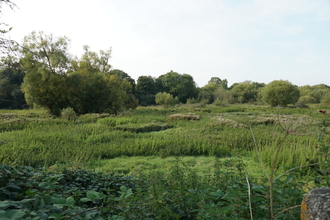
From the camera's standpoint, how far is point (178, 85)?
146ft

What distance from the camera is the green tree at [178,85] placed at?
44.7m

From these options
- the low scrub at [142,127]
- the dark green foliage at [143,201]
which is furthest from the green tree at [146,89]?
the dark green foliage at [143,201]

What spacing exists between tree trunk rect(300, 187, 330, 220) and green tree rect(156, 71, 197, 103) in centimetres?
4270

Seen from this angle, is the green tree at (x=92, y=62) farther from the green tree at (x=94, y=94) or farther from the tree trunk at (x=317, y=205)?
the tree trunk at (x=317, y=205)

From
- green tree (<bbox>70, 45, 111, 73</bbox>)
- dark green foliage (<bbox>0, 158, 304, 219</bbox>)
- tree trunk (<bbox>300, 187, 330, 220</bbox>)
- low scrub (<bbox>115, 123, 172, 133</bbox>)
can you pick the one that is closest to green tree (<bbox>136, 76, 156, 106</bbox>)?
green tree (<bbox>70, 45, 111, 73</bbox>)

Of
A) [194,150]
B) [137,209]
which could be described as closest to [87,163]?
[194,150]

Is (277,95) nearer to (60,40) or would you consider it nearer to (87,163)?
(60,40)

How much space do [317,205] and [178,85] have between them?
43539 millimetres

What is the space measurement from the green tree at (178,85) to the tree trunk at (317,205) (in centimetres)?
4270

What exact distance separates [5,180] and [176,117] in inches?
492

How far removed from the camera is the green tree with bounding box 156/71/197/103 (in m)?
44.7

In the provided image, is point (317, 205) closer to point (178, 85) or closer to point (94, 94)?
point (94, 94)

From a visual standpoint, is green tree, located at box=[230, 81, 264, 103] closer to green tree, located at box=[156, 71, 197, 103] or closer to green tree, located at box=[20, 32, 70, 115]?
green tree, located at box=[156, 71, 197, 103]

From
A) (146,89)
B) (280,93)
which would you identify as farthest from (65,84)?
(146,89)
